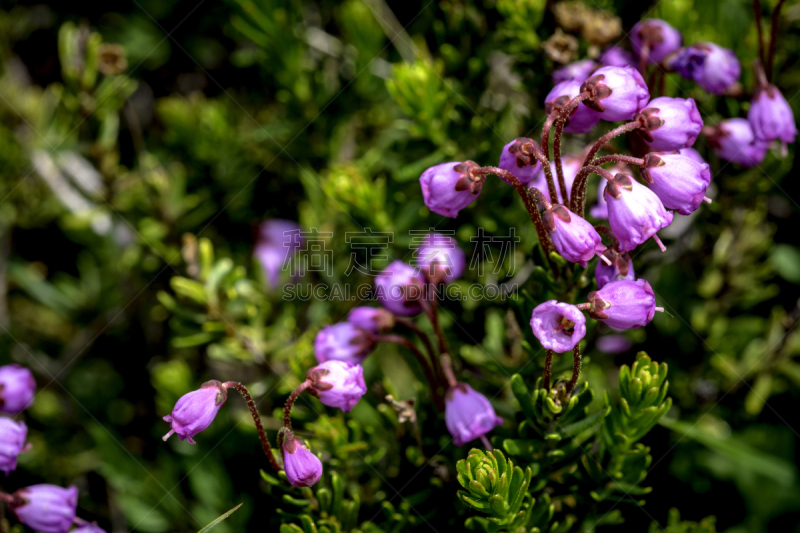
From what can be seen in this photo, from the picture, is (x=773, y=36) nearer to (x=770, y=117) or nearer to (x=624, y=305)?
(x=770, y=117)

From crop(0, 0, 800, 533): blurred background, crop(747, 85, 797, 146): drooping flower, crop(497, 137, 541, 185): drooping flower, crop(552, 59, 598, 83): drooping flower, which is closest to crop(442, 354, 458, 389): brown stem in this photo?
crop(0, 0, 800, 533): blurred background

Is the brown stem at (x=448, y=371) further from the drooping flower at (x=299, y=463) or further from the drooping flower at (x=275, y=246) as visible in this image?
the drooping flower at (x=275, y=246)

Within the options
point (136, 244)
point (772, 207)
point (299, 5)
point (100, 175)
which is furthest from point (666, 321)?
point (100, 175)

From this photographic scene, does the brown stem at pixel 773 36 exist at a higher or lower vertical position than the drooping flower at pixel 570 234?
lower

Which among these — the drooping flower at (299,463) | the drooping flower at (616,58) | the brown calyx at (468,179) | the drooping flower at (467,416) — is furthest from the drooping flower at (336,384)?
the drooping flower at (616,58)

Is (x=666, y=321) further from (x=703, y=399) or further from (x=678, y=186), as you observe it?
(x=678, y=186)

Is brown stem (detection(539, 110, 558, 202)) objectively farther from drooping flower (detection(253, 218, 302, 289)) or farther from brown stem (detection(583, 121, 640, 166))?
drooping flower (detection(253, 218, 302, 289))

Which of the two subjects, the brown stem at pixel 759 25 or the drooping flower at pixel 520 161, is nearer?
the drooping flower at pixel 520 161

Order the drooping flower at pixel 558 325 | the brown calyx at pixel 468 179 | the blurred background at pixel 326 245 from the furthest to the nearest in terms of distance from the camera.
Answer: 1. the blurred background at pixel 326 245
2. the brown calyx at pixel 468 179
3. the drooping flower at pixel 558 325
